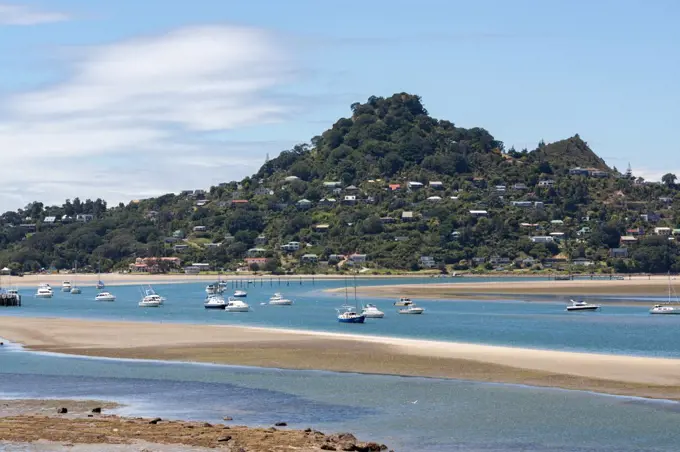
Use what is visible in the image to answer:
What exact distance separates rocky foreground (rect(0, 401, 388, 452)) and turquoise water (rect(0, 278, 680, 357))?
30.7m

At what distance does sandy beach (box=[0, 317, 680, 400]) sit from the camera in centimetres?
4656

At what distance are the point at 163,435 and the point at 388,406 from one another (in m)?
10.1

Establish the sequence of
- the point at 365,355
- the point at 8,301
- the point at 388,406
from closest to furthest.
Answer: the point at 388,406, the point at 365,355, the point at 8,301

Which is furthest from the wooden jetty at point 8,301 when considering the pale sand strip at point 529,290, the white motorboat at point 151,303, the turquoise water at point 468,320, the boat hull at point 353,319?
the boat hull at point 353,319

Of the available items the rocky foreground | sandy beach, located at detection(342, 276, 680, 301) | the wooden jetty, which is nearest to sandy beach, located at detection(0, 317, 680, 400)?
the rocky foreground

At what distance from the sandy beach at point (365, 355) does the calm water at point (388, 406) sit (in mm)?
2508

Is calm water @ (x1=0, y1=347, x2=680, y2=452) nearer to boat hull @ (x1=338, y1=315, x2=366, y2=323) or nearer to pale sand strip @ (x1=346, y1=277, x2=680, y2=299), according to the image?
boat hull @ (x1=338, y1=315, x2=366, y2=323)

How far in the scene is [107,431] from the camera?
33.8 metres

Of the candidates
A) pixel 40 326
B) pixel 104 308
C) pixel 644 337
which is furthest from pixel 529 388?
pixel 104 308

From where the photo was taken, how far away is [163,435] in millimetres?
33219

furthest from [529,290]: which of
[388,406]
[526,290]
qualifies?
[388,406]

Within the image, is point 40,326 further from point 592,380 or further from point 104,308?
point 592,380

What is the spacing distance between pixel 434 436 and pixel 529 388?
10336 mm

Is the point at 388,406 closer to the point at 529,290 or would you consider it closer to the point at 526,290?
the point at 526,290
